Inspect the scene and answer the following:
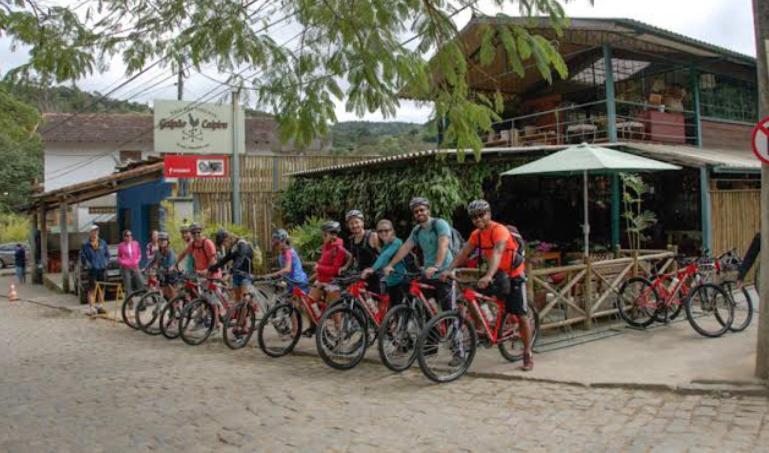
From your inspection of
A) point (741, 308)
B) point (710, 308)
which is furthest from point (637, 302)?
point (741, 308)

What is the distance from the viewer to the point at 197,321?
29.5ft

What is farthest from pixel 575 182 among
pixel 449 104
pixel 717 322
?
pixel 449 104

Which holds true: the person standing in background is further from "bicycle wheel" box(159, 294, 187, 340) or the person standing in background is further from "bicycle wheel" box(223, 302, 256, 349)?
"bicycle wheel" box(223, 302, 256, 349)

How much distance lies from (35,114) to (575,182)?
1067 cm

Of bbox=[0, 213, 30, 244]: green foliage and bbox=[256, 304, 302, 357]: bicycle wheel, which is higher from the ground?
bbox=[0, 213, 30, 244]: green foliage

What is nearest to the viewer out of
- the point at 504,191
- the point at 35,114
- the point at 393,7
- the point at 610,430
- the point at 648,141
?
the point at 610,430

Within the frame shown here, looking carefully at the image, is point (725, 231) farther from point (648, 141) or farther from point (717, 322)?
point (717, 322)

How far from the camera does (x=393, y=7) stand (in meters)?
5.83

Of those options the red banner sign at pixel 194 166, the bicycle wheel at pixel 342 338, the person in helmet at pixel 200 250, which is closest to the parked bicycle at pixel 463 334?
the bicycle wheel at pixel 342 338

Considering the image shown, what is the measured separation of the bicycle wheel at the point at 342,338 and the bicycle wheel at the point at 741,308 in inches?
179

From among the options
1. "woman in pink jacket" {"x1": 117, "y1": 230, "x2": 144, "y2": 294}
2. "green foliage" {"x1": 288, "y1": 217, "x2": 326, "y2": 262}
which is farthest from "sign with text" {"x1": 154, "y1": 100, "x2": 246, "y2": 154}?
"woman in pink jacket" {"x1": 117, "y1": 230, "x2": 144, "y2": 294}

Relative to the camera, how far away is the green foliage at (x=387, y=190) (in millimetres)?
11359

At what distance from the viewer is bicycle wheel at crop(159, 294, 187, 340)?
372 inches

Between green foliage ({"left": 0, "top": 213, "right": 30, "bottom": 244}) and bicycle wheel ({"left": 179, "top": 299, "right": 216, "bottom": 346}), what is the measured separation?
32.9 m
